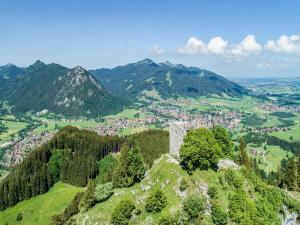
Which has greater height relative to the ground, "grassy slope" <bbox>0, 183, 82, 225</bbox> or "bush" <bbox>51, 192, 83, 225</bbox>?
"bush" <bbox>51, 192, 83, 225</bbox>

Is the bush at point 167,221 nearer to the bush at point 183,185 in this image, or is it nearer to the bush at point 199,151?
the bush at point 183,185

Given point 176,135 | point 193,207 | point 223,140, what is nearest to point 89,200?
point 193,207

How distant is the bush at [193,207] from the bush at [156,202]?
5.33 metres

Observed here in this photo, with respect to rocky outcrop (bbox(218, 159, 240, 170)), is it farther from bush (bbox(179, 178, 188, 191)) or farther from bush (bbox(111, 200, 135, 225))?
bush (bbox(111, 200, 135, 225))

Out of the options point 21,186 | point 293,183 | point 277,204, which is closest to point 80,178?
point 21,186

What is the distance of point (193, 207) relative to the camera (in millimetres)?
87188

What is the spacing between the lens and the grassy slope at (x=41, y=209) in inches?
5812

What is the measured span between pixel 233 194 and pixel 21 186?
126 m

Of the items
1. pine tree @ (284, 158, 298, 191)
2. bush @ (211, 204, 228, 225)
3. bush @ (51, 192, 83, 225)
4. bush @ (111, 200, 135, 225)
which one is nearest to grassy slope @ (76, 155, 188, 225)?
bush @ (111, 200, 135, 225)

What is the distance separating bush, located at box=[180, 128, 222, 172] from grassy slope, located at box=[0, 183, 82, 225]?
72789 mm

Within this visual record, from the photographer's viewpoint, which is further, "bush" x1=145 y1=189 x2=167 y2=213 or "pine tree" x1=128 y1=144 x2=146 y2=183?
"pine tree" x1=128 y1=144 x2=146 y2=183

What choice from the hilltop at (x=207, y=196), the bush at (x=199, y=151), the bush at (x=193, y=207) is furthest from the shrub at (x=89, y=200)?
the bush at (x=193, y=207)

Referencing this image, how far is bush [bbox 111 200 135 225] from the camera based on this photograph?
89250 millimetres

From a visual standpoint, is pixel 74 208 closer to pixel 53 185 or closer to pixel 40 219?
pixel 40 219
